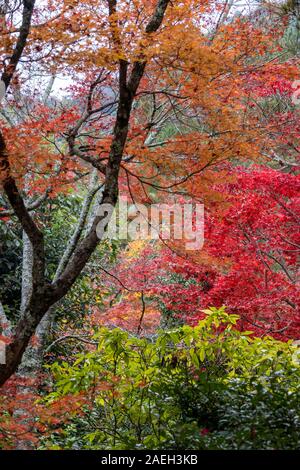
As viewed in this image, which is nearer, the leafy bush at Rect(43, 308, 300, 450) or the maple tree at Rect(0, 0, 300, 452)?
the leafy bush at Rect(43, 308, 300, 450)

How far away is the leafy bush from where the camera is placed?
111 inches

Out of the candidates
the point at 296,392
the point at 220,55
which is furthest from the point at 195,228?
the point at 296,392

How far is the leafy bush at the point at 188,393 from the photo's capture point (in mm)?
2830

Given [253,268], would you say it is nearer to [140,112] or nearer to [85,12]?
[140,112]

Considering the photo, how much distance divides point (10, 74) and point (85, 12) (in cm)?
73

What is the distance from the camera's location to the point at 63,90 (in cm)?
689

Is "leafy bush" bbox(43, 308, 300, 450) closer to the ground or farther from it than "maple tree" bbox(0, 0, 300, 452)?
closer to the ground

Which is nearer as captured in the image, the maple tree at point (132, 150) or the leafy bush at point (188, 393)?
the leafy bush at point (188, 393)

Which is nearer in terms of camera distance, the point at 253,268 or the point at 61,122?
the point at 61,122

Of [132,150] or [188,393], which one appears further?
[132,150]

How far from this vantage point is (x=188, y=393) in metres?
3.26

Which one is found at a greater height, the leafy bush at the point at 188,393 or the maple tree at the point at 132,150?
the maple tree at the point at 132,150

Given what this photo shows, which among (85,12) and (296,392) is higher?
(85,12)

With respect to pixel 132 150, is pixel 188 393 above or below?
below
